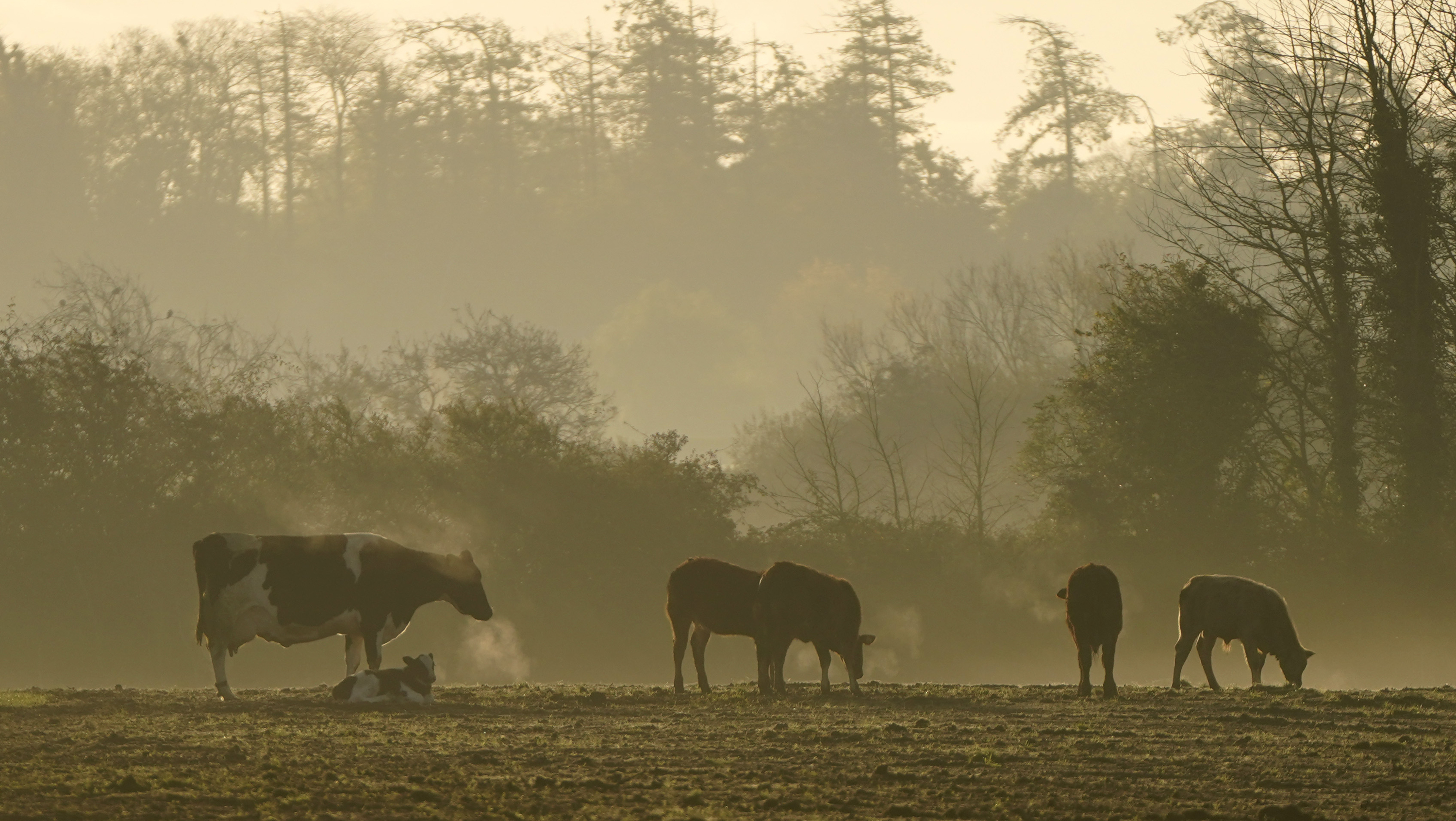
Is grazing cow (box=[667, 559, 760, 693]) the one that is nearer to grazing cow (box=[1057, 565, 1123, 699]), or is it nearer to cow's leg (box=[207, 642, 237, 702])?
grazing cow (box=[1057, 565, 1123, 699])

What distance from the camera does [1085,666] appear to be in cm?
2067

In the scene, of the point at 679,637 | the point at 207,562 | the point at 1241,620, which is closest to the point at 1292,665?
the point at 1241,620

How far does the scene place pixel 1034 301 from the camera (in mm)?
93000

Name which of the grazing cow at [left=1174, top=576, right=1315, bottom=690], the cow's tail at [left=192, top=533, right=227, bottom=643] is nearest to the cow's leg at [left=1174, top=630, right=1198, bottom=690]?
the grazing cow at [left=1174, top=576, right=1315, bottom=690]

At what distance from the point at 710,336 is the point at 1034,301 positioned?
28.8 metres

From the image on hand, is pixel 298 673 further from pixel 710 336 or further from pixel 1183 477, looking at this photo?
pixel 710 336

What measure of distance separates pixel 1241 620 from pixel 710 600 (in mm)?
7364

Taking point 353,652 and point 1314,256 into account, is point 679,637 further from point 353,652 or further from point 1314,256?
point 1314,256

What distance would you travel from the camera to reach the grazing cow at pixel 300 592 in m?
20.8

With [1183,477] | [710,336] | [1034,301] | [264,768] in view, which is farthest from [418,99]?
[264,768]

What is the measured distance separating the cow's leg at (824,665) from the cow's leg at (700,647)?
1.68m

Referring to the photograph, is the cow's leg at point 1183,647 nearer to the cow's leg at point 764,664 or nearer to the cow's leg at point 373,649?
the cow's leg at point 764,664

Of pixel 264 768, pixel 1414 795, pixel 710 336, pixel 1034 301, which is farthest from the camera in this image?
pixel 710 336

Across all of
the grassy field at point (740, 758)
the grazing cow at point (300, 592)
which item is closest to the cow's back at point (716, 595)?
the grassy field at point (740, 758)
